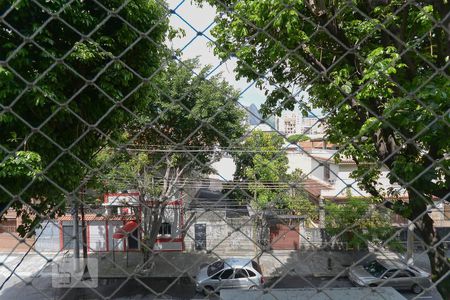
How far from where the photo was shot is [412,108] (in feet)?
5.92

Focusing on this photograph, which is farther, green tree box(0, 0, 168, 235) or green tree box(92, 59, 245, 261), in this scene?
green tree box(92, 59, 245, 261)

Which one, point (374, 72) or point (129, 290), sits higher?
point (374, 72)

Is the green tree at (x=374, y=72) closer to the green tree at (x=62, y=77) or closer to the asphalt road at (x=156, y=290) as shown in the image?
the green tree at (x=62, y=77)

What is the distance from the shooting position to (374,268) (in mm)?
5816

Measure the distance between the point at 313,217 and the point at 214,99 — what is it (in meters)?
3.64

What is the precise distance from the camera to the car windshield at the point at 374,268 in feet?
18.6

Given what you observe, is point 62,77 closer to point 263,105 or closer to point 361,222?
point 263,105

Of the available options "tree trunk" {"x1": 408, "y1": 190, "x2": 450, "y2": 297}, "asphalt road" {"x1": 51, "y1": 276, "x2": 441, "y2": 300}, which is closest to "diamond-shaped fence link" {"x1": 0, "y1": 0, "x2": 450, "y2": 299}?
"tree trunk" {"x1": 408, "y1": 190, "x2": 450, "y2": 297}

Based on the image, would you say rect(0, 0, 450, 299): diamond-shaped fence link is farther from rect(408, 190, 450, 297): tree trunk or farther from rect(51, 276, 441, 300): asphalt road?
rect(51, 276, 441, 300): asphalt road

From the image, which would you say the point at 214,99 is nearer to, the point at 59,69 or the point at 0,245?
the point at 59,69

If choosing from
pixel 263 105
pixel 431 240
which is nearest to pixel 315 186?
pixel 263 105

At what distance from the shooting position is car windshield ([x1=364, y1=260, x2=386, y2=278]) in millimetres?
5666

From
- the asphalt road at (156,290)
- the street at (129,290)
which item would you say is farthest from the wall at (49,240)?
the asphalt road at (156,290)

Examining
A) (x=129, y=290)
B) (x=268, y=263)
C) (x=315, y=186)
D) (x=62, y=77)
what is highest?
(x=62, y=77)
